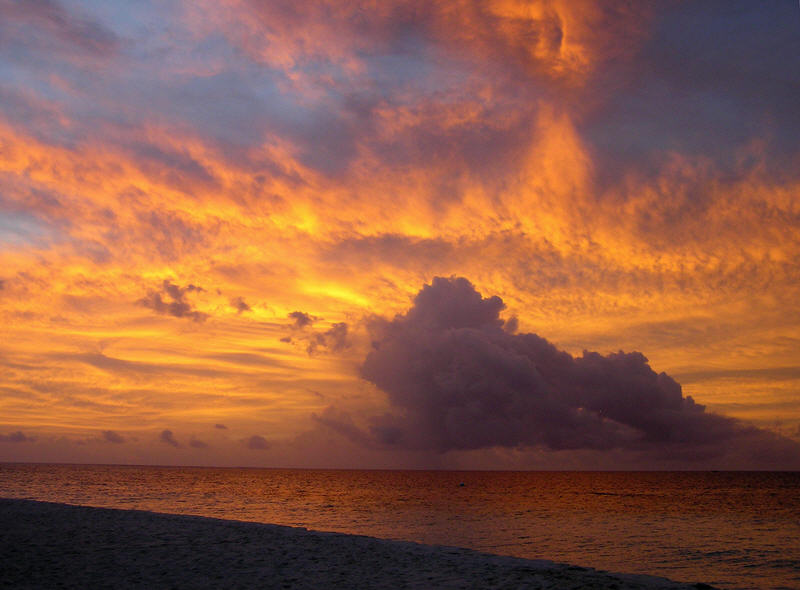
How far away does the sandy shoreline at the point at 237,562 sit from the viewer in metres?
18.8

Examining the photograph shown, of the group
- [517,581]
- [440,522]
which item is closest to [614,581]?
[517,581]

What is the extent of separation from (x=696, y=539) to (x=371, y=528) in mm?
23979

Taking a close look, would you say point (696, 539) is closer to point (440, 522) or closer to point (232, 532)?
point (440, 522)

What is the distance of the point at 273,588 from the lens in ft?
59.8

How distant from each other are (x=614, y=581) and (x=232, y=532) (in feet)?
61.5

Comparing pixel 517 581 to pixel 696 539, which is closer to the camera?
pixel 517 581

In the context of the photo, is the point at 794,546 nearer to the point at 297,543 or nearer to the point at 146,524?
the point at 297,543

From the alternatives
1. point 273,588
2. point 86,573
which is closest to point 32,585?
point 86,573

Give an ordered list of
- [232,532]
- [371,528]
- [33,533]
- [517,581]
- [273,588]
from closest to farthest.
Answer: [273,588] < [517,581] < [33,533] < [232,532] < [371,528]

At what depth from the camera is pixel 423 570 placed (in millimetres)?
22172

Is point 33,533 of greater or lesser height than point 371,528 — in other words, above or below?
above

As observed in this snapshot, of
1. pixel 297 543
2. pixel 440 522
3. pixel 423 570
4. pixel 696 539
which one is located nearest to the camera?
pixel 423 570

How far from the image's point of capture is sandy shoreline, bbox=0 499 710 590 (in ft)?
61.5

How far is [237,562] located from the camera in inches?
859
